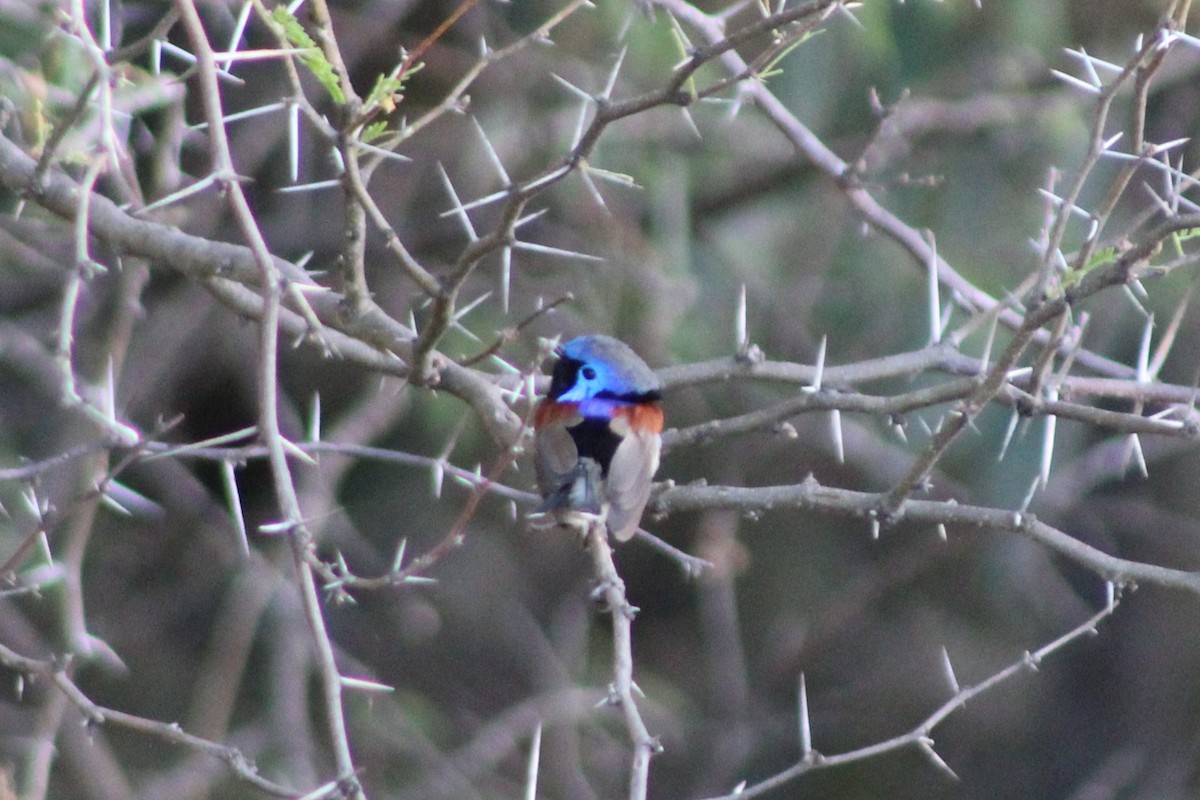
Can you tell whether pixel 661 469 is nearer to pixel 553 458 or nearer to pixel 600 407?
pixel 600 407

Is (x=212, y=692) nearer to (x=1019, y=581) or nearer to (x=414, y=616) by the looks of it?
(x=414, y=616)

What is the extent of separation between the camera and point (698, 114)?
6.51m

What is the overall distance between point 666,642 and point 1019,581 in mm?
2165

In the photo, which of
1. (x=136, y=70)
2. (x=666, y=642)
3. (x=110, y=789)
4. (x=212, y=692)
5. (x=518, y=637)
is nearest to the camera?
(x=136, y=70)

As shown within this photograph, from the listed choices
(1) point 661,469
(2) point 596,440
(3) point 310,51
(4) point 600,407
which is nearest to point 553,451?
(2) point 596,440

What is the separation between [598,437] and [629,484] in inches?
16.5

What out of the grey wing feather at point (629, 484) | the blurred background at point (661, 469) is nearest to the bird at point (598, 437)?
the grey wing feather at point (629, 484)

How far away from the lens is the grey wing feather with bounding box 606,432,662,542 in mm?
3555

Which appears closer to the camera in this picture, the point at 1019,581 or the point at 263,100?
the point at 263,100

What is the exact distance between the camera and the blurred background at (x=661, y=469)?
589 centimetres

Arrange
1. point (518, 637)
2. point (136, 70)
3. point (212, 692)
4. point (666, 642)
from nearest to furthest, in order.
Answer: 1. point (136, 70)
2. point (212, 692)
3. point (518, 637)
4. point (666, 642)

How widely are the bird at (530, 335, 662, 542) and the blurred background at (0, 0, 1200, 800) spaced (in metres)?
1.18

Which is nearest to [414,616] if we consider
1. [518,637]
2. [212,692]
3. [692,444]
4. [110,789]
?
[518,637]

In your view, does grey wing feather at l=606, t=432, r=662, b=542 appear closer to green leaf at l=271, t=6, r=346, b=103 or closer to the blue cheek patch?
the blue cheek patch
